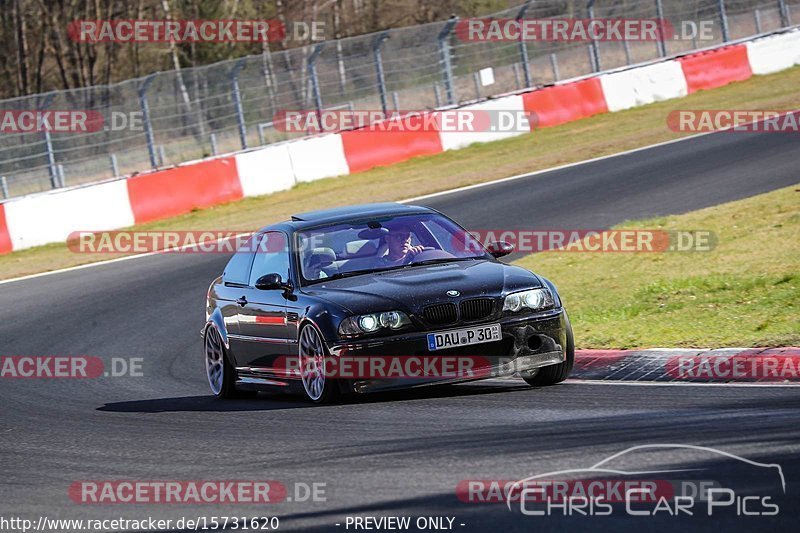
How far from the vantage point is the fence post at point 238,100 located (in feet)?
88.9

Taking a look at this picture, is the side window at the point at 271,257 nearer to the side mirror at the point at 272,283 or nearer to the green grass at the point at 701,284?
the side mirror at the point at 272,283

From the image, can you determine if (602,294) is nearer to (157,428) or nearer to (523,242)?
(523,242)

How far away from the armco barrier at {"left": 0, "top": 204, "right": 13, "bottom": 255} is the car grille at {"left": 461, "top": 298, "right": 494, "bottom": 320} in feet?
49.9

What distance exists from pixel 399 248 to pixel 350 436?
2.60 metres

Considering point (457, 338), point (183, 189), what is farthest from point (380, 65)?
point (457, 338)

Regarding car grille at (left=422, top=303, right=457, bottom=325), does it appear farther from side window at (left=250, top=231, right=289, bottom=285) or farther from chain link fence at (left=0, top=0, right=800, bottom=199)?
chain link fence at (left=0, top=0, right=800, bottom=199)

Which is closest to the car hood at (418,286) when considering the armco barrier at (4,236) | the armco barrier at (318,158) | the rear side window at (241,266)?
the rear side window at (241,266)

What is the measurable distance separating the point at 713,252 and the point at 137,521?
29.2 ft

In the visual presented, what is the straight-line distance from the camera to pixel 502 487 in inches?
237

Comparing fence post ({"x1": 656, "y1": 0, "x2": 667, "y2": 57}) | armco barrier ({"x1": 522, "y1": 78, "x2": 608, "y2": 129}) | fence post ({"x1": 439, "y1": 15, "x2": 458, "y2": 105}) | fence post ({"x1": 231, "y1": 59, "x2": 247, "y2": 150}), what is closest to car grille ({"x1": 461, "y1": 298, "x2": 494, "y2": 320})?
fence post ({"x1": 231, "y1": 59, "x2": 247, "y2": 150})

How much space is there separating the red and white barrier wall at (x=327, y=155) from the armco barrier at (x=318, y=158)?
2cm

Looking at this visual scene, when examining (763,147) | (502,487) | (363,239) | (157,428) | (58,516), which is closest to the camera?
(502,487)

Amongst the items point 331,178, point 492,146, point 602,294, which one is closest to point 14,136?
point 331,178

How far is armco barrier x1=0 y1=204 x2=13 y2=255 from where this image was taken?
22.6 m
